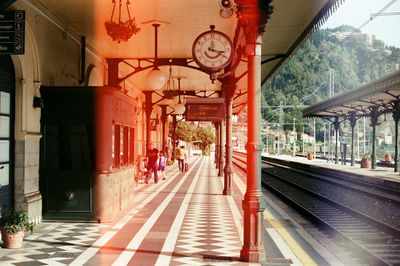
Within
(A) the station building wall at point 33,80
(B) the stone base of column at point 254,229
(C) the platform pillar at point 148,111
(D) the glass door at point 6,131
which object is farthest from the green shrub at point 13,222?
(C) the platform pillar at point 148,111

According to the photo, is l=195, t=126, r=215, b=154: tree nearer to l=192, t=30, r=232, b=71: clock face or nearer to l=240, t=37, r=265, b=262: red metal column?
l=192, t=30, r=232, b=71: clock face

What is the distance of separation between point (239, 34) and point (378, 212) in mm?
6792

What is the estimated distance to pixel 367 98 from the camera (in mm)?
25141

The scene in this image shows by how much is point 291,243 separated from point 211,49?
3856 millimetres

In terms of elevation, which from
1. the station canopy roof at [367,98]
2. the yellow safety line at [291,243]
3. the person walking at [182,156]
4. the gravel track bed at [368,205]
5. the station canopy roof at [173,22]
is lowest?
the gravel track bed at [368,205]

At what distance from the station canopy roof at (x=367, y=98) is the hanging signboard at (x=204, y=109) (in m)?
7.69

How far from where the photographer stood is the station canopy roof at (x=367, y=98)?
66.1 feet

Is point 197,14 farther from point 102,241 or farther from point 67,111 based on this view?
point 102,241

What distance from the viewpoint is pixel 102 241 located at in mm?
8172

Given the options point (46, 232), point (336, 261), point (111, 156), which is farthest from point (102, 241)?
point (336, 261)

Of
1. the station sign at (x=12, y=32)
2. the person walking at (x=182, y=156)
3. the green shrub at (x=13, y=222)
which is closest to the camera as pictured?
the station sign at (x=12, y=32)

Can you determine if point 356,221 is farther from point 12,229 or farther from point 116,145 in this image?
point 12,229

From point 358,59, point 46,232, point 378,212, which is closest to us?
point 46,232

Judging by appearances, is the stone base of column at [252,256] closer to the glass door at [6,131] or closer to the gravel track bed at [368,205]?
the glass door at [6,131]
